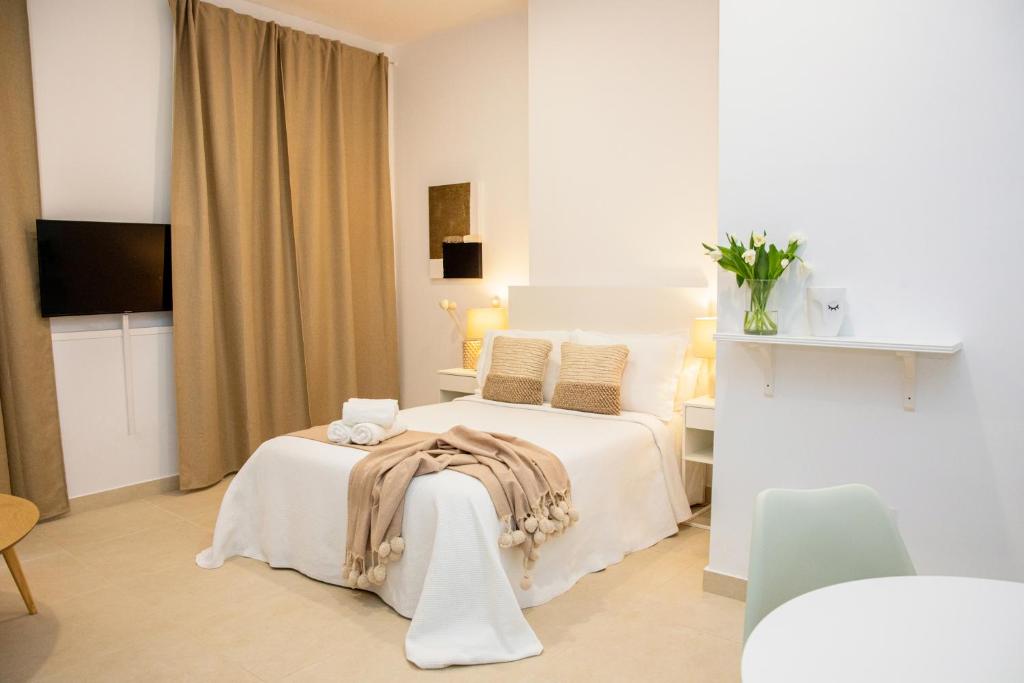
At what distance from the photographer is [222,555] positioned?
3393 mm

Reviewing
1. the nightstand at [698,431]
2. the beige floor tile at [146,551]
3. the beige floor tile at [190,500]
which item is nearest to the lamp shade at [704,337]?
the nightstand at [698,431]

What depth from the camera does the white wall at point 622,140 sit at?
412cm

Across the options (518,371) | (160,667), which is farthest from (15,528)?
(518,371)

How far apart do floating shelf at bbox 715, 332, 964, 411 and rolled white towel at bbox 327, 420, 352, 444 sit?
1.65m

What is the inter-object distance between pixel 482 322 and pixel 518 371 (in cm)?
99

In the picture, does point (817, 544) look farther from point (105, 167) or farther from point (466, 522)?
point (105, 167)

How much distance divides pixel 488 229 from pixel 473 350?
3.00 ft

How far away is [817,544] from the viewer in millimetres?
1688

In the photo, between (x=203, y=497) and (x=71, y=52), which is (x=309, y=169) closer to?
(x=71, y=52)

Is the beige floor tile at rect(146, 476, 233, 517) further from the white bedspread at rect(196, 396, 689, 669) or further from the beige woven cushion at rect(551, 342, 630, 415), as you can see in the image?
the beige woven cushion at rect(551, 342, 630, 415)

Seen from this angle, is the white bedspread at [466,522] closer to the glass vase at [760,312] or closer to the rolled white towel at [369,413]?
the rolled white towel at [369,413]

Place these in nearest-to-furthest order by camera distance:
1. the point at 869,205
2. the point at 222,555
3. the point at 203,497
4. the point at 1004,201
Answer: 1. the point at 1004,201
2. the point at 869,205
3. the point at 222,555
4. the point at 203,497

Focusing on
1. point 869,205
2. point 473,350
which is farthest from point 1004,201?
point 473,350

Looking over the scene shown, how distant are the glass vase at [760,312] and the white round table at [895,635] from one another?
57.0 inches
